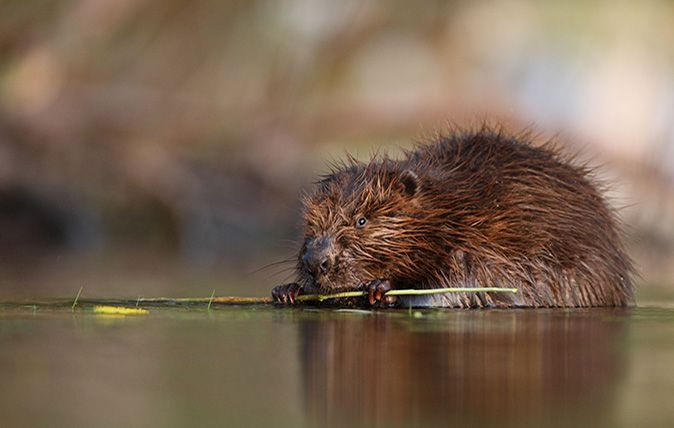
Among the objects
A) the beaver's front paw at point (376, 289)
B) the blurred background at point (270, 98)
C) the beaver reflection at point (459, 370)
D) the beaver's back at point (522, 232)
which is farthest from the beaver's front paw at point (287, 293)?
the blurred background at point (270, 98)

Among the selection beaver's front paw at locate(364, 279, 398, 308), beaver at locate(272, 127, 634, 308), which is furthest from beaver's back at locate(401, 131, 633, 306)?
beaver's front paw at locate(364, 279, 398, 308)

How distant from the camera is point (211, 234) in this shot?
13.9 meters

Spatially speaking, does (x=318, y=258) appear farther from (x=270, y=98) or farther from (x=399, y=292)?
(x=270, y=98)

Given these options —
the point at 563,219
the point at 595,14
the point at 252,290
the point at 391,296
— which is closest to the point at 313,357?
the point at 391,296

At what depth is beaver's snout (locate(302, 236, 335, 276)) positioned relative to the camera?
5254 mm

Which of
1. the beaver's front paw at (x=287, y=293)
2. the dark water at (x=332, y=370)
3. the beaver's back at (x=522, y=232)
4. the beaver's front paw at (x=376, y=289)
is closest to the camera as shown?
the dark water at (x=332, y=370)

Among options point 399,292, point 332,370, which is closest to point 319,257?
point 399,292

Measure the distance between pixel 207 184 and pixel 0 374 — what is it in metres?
11.2

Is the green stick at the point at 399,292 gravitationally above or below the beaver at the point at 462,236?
below

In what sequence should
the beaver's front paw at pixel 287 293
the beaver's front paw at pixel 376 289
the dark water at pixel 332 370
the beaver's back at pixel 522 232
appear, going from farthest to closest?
the beaver's back at pixel 522 232, the beaver's front paw at pixel 287 293, the beaver's front paw at pixel 376 289, the dark water at pixel 332 370

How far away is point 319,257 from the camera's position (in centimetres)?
527

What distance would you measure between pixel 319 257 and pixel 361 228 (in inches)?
11.7

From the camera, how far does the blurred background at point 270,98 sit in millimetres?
13750

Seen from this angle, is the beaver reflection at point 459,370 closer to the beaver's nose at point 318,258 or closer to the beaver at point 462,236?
the beaver's nose at point 318,258
